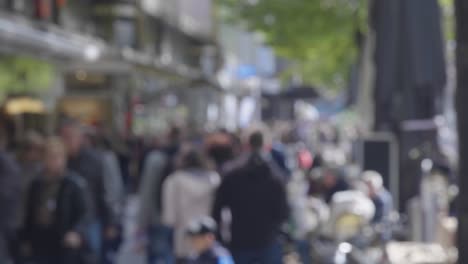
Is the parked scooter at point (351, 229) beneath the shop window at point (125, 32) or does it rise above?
beneath

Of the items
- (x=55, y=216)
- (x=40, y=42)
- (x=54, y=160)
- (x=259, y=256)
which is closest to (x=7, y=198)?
(x=55, y=216)

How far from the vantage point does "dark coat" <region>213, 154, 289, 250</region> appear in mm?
Result: 9547

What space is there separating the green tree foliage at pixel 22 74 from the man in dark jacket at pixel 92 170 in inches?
338

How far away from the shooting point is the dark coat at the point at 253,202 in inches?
376

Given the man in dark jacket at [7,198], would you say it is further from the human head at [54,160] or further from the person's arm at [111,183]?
the person's arm at [111,183]

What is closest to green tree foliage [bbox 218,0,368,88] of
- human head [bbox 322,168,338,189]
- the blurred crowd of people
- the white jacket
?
human head [bbox 322,168,338,189]

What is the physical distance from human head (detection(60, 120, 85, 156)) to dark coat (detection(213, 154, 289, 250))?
1769mm

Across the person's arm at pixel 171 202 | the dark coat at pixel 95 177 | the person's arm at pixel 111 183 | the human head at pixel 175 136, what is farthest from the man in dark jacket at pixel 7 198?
the human head at pixel 175 136

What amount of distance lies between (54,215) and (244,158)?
1.83m

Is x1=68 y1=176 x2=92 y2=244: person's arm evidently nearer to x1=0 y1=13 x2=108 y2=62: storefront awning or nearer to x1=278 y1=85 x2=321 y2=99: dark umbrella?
x1=0 y1=13 x2=108 y2=62: storefront awning

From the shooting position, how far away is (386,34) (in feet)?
35.4

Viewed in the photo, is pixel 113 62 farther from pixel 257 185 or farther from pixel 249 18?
pixel 257 185

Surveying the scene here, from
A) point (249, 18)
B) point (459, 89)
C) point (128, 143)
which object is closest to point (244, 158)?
point (459, 89)

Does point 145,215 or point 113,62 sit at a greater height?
point 113,62
